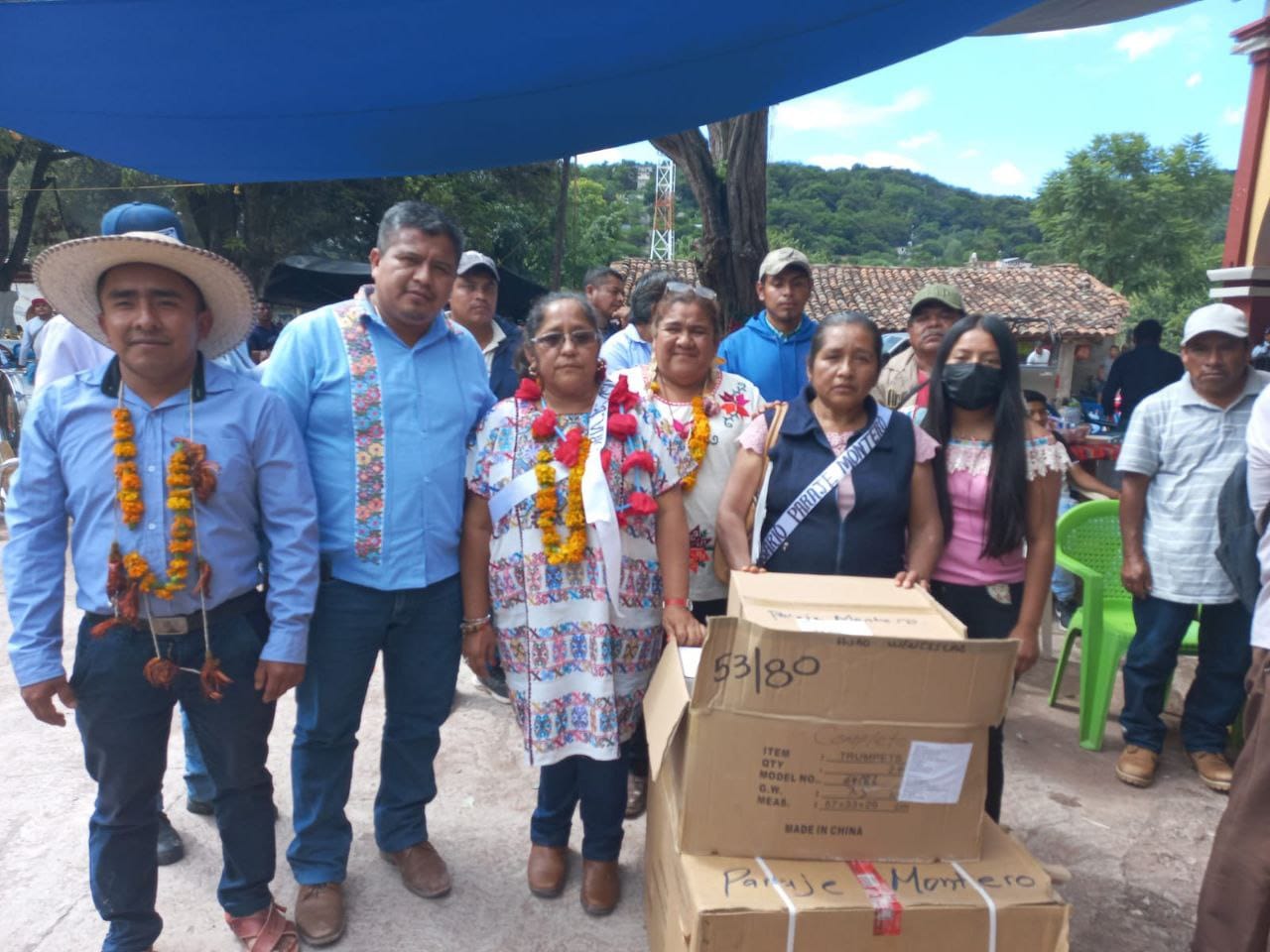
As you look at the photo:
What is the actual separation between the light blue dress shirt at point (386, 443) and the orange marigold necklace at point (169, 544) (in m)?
0.31

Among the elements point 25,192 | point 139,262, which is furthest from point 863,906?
point 25,192

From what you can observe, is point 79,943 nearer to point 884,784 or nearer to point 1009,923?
point 884,784

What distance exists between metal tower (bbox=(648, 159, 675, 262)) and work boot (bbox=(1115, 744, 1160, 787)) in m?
41.7

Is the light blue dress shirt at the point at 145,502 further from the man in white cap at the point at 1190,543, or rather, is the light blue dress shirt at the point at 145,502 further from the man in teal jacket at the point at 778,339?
the man in white cap at the point at 1190,543

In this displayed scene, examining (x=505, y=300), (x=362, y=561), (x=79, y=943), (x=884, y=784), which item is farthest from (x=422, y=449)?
(x=505, y=300)

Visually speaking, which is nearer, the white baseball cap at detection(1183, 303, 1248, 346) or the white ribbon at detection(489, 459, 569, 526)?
the white ribbon at detection(489, 459, 569, 526)

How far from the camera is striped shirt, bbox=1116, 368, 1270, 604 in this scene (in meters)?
3.23

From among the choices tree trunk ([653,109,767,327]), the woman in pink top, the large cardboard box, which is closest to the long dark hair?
the woman in pink top

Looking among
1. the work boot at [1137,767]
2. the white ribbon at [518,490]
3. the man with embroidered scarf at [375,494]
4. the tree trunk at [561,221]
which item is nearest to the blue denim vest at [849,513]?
the white ribbon at [518,490]

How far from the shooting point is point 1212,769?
338 cm

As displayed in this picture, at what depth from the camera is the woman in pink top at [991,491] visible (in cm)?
250

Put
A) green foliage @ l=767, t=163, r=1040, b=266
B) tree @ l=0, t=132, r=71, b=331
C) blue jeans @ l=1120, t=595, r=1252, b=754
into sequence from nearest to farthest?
blue jeans @ l=1120, t=595, r=1252, b=754
tree @ l=0, t=132, r=71, b=331
green foliage @ l=767, t=163, r=1040, b=266

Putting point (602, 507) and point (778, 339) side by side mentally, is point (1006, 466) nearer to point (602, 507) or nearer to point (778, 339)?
point (602, 507)

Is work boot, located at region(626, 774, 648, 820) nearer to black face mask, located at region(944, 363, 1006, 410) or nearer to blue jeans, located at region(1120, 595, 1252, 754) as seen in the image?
black face mask, located at region(944, 363, 1006, 410)
